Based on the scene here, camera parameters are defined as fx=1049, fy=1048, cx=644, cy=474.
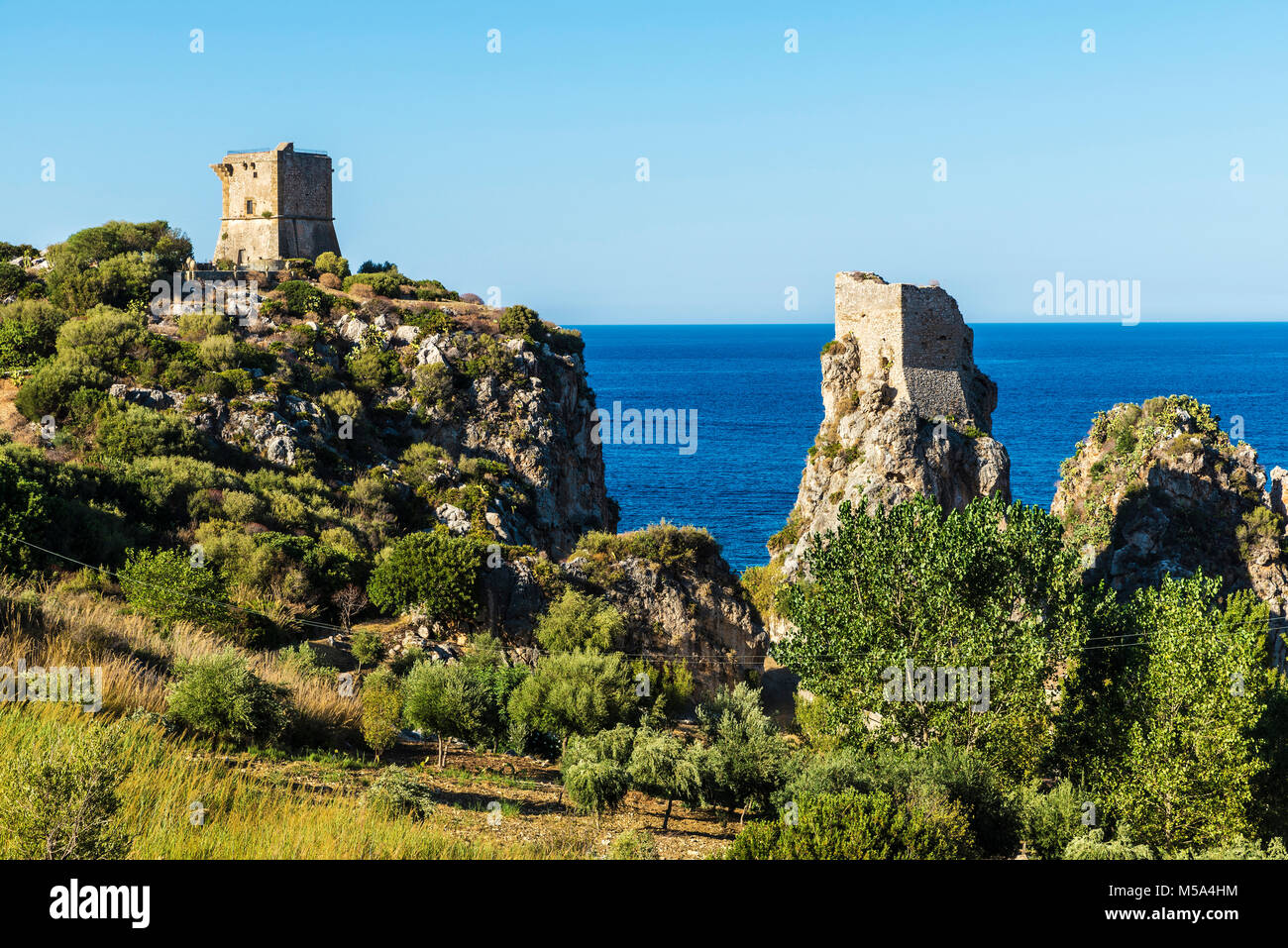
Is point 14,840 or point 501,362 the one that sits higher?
point 501,362

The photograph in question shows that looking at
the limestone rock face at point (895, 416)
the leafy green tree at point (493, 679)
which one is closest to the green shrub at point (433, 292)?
the limestone rock face at point (895, 416)

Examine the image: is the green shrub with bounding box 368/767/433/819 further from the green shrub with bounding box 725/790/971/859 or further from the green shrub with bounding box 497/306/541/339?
the green shrub with bounding box 497/306/541/339

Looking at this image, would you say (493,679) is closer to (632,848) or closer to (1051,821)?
(1051,821)

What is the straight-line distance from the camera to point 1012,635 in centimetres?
2105

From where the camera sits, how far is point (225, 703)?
1371 cm

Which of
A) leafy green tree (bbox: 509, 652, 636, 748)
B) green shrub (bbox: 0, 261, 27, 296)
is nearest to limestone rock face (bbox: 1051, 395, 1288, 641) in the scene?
leafy green tree (bbox: 509, 652, 636, 748)

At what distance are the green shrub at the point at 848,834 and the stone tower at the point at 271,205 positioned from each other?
5653 centimetres

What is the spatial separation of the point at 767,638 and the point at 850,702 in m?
14.7

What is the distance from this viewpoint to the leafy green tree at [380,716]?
52.3 ft

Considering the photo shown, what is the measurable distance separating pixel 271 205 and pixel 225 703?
2141 inches

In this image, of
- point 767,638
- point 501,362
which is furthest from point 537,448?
point 767,638
